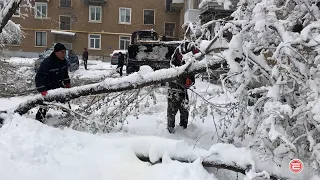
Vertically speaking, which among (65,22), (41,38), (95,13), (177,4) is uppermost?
(177,4)

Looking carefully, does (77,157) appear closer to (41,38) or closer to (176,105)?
(176,105)

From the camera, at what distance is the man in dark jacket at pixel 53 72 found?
598 cm

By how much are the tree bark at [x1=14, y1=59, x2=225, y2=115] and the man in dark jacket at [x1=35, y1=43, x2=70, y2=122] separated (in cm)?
41

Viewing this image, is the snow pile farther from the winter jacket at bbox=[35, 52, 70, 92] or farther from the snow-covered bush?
the winter jacket at bbox=[35, 52, 70, 92]

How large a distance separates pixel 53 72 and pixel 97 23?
109ft

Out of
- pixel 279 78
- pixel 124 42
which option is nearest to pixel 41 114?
pixel 279 78

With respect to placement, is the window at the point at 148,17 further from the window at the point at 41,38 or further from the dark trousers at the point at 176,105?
the dark trousers at the point at 176,105

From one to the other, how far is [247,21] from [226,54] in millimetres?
470

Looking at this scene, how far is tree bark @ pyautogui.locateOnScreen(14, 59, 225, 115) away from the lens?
15.9ft

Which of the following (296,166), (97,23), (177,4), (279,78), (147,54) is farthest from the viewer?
(97,23)

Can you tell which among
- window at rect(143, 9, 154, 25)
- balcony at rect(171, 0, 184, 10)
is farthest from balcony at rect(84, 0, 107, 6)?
balcony at rect(171, 0, 184, 10)

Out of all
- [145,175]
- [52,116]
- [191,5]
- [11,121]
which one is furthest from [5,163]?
[191,5]

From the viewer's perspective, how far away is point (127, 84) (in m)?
5.15

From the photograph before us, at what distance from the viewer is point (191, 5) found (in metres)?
26.8
